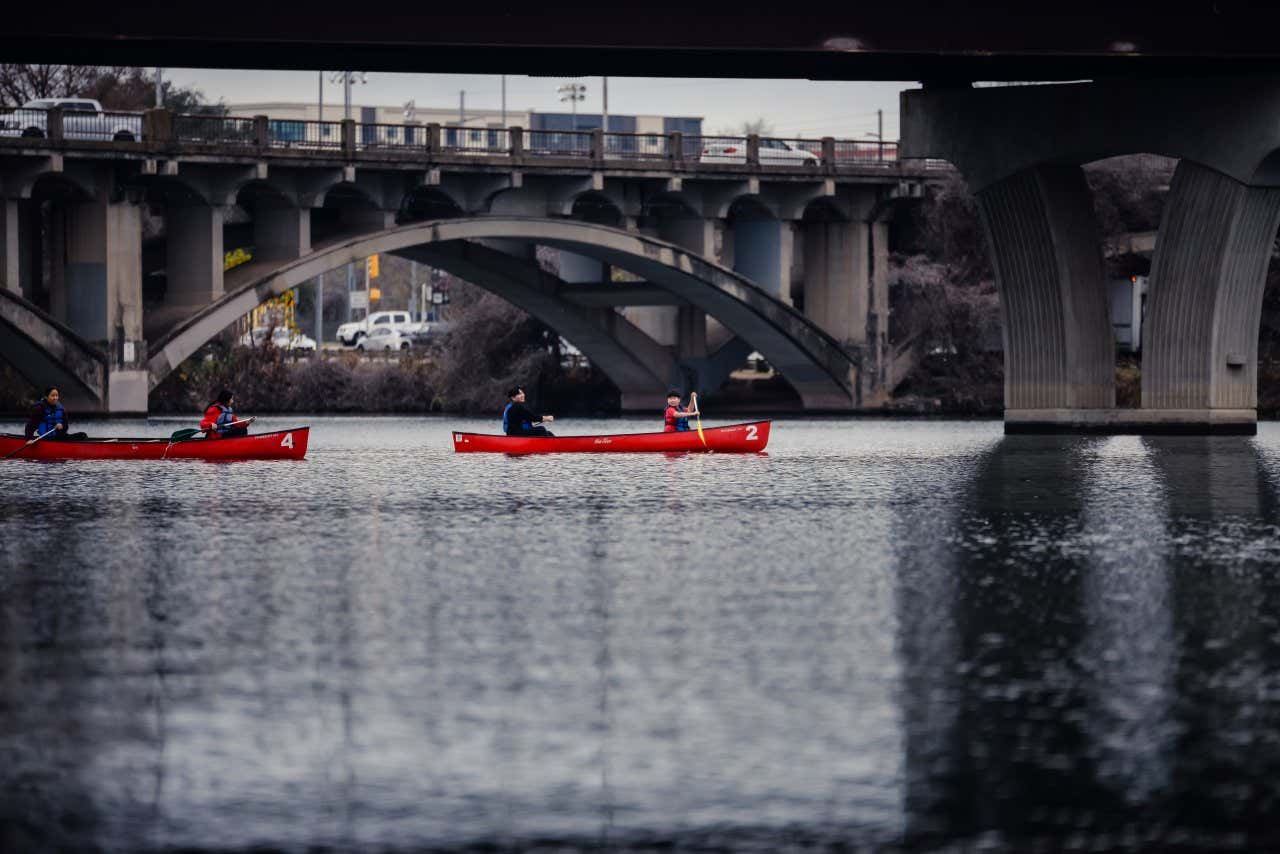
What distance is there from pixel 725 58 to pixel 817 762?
87.7ft

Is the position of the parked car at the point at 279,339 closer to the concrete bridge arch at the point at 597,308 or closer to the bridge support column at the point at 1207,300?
the concrete bridge arch at the point at 597,308

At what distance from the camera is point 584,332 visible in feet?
267

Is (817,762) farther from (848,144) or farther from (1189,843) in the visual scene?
(848,144)

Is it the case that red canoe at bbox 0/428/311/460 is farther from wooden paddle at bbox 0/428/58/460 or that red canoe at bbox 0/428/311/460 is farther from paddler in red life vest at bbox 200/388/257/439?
Result: paddler in red life vest at bbox 200/388/257/439

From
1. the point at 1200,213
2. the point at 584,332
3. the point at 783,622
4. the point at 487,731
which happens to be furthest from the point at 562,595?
the point at 584,332

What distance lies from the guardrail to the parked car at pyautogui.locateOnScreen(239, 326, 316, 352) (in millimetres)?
16543

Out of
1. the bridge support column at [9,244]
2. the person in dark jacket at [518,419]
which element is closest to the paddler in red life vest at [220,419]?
the person in dark jacket at [518,419]

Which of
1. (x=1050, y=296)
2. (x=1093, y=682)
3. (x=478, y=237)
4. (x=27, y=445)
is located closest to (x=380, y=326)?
(x=478, y=237)

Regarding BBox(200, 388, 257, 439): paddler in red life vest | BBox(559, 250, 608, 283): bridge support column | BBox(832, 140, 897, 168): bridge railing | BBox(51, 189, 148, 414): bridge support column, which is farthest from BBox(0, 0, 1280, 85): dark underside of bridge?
BBox(559, 250, 608, 283): bridge support column

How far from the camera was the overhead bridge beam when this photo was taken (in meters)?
79.7

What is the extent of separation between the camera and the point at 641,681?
44.1 ft

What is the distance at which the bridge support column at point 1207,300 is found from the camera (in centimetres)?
4788

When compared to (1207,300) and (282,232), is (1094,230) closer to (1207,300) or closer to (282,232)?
(1207,300)

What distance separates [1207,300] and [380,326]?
212ft
